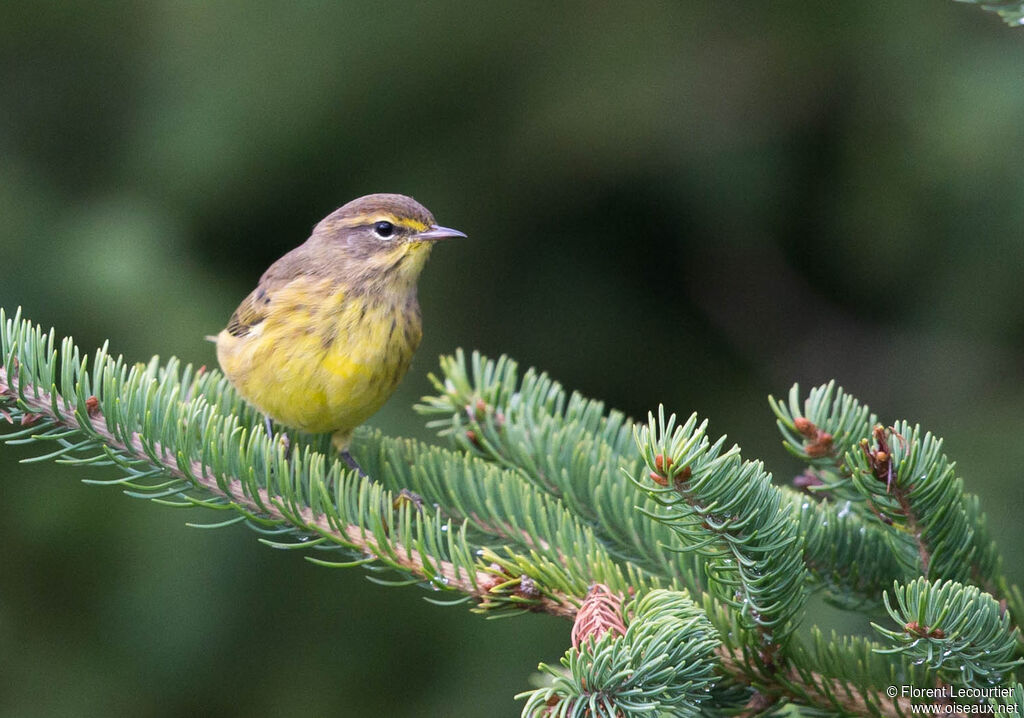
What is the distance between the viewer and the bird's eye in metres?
4.69

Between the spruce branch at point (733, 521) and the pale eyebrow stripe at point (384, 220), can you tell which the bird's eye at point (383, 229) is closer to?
the pale eyebrow stripe at point (384, 220)

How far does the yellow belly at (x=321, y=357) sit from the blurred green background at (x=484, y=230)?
1.98 feet

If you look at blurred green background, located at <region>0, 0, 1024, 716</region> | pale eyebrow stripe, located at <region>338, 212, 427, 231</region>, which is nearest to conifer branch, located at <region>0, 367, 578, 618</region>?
blurred green background, located at <region>0, 0, 1024, 716</region>

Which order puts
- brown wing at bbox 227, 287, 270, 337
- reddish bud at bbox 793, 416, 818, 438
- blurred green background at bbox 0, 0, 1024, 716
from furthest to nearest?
blurred green background at bbox 0, 0, 1024, 716 → brown wing at bbox 227, 287, 270, 337 → reddish bud at bbox 793, 416, 818, 438

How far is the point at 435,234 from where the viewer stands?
4598 mm

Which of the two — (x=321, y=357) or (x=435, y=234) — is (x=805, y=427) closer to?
(x=321, y=357)

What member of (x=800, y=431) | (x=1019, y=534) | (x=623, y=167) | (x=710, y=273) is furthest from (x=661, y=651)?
(x=710, y=273)

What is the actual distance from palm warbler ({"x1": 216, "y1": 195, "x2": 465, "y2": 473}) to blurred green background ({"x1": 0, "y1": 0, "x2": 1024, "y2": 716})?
1.58 feet

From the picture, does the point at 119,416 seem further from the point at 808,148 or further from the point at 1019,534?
the point at 808,148

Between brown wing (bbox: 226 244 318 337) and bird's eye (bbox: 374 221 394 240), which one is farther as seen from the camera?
bird's eye (bbox: 374 221 394 240)

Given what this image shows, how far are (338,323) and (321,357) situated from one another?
230 mm

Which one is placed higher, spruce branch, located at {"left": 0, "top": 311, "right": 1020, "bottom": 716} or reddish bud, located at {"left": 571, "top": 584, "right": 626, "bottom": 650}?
spruce branch, located at {"left": 0, "top": 311, "right": 1020, "bottom": 716}

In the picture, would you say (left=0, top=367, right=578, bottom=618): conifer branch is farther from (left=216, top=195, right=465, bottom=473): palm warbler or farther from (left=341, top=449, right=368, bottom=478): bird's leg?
(left=216, top=195, right=465, bottom=473): palm warbler

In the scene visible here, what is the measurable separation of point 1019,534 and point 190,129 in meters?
4.34
